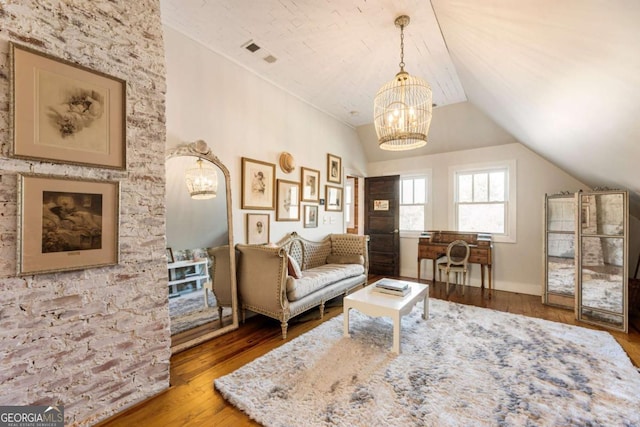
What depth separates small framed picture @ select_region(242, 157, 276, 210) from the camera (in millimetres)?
3254

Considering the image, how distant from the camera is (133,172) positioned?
1.80 m

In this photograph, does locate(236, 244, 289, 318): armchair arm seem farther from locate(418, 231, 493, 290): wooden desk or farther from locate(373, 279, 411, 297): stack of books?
locate(418, 231, 493, 290): wooden desk

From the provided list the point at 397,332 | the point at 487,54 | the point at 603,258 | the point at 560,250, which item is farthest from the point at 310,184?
the point at 603,258

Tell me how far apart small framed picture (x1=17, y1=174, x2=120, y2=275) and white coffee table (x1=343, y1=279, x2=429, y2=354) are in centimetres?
202

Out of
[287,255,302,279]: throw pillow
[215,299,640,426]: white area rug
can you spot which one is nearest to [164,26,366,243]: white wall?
[287,255,302,279]: throw pillow

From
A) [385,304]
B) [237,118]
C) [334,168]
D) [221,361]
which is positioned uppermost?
[237,118]

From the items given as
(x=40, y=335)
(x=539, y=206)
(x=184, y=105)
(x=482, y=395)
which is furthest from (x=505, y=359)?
(x=184, y=105)

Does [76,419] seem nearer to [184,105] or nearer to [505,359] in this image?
[184,105]

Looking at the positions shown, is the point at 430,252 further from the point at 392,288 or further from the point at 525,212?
the point at 392,288

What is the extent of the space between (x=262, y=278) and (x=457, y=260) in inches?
133

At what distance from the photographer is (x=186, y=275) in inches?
105

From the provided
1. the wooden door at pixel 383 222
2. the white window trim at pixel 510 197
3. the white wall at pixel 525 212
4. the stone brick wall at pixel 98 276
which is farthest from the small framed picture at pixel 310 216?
the white window trim at pixel 510 197

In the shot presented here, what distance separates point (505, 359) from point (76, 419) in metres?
3.15

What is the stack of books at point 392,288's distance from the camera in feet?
8.93
